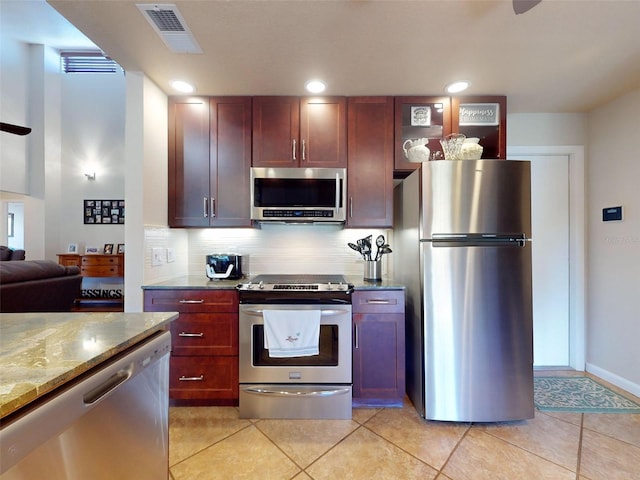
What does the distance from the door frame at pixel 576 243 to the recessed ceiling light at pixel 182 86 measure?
291cm

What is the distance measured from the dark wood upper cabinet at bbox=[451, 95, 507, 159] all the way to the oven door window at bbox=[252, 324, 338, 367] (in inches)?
76.2

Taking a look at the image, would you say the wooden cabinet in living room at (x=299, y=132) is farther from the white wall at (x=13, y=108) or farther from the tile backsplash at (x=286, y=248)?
the white wall at (x=13, y=108)

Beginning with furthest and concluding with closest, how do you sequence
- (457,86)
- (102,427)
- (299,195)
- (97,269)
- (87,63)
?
(87,63), (97,269), (299,195), (457,86), (102,427)

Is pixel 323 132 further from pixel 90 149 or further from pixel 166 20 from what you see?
pixel 90 149

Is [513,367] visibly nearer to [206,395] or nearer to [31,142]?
[206,395]

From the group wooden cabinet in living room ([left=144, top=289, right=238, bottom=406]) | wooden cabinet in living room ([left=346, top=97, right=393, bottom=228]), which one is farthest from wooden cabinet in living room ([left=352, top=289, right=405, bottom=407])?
wooden cabinet in living room ([left=144, top=289, right=238, bottom=406])

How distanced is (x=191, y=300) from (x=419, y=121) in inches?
90.7

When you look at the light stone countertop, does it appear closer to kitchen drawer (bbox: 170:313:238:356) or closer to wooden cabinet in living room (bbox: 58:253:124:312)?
kitchen drawer (bbox: 170:313:238:356)

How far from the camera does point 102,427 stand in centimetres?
76

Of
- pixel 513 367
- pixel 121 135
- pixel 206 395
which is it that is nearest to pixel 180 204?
pixel 206 395

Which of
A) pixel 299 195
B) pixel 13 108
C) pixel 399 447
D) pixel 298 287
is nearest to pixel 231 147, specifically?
pixel 299 195

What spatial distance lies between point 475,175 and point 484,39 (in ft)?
2.58

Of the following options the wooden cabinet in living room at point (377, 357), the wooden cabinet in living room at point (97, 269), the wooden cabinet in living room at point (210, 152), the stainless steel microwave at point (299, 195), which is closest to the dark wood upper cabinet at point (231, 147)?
the wooden cabinet in living room at point (210, 152)

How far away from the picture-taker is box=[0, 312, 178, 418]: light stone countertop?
1.90 ft
